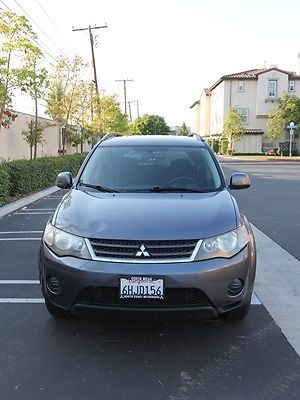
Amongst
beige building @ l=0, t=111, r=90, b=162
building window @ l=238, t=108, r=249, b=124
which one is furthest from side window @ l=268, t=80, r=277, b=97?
beige building @ l=0, t=111, r=90, b=162

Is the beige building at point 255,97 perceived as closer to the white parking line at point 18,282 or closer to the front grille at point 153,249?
the white parking line at point 18,282

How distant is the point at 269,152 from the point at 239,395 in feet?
180

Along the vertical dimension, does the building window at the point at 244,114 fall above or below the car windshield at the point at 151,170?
above

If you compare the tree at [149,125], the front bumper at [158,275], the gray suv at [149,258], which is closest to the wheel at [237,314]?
the gray suv at [149,258]

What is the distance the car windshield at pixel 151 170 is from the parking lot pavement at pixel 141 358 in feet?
4.36

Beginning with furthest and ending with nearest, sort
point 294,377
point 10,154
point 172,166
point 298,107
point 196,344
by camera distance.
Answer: point 298,107 < point 10,154 < point 172,166 < point 196,344 < point 294,377

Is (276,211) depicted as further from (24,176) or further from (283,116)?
(283,116)

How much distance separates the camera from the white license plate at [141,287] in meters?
3.66

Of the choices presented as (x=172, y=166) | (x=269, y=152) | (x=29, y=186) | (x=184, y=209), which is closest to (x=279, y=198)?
(x=29, y=186)

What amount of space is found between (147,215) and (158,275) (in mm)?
579

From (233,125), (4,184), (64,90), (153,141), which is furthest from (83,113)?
(233,125)

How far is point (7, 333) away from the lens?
4293 millimetres

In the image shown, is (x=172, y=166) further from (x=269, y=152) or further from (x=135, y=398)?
(x=269, y=152)

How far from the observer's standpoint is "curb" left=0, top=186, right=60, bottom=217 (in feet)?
35.8
